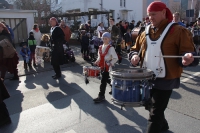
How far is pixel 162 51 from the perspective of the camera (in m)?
2.47

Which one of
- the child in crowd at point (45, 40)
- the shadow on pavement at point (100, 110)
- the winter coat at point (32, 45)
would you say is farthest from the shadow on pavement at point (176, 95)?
the child in crowd at point (45, 40)

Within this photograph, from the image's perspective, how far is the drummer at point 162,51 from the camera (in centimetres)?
243

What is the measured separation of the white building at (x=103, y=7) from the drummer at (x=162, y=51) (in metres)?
26.8

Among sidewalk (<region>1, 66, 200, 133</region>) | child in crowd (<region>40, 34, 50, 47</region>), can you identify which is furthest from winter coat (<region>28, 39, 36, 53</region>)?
sidewalk (<region>1, 66, 200, 133</region>)

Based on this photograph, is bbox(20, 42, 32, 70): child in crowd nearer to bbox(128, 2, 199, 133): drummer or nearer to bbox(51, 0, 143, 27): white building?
bbox(128, 2, 199, 133): drummer

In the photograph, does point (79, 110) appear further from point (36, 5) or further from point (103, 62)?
point (36, 5)

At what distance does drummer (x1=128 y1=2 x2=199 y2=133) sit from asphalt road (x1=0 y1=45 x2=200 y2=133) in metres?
0.98

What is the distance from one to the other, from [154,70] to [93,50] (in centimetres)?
699

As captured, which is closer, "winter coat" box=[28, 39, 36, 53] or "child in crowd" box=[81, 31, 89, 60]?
"winter coat" box=[28, 39, 36, 53]

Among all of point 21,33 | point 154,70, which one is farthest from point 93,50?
point 21,33

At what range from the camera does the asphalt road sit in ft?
11.6

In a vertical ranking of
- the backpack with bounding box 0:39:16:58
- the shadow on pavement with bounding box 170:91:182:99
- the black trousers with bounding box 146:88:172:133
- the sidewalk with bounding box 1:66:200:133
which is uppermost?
the backpack with bounding box 0:39:16:58

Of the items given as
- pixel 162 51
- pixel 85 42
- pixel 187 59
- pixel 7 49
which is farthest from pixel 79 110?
pixel 85 42

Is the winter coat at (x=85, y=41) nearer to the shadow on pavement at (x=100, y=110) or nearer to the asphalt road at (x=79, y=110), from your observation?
the asphalt road at (x=79, y=110)
